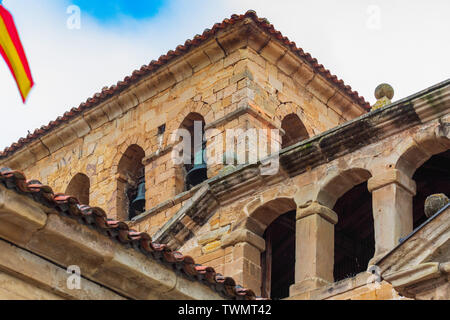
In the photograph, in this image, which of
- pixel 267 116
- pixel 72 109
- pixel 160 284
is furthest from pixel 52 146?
pixel 160 284

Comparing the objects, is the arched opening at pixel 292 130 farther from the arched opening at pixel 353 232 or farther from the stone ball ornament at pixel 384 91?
the stone ball ornament at pixel 384 91

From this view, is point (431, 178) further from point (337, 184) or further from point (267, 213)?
point (267, 213)

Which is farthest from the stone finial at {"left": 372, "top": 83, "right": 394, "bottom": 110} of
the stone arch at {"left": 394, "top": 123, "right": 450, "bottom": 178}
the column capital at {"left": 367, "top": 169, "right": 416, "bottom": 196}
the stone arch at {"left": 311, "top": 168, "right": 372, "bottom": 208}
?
the column capital at {"left": 367, "top": 169, "right": 416, "bottom": 196}

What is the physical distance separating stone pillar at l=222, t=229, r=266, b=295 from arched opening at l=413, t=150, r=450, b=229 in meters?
2.06

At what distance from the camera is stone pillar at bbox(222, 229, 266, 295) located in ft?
47.9

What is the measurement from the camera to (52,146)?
22.6 meters

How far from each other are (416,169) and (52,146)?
32.2 feet

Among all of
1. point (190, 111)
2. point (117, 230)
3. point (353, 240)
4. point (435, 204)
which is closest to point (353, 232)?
point (353, 240)

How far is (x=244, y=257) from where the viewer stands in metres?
14.7

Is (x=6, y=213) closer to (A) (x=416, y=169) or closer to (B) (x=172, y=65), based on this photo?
(A) (x=416, y=169)

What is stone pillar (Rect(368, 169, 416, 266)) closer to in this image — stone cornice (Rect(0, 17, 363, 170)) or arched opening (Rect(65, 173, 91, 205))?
stone cornice (Rect(0, 17, 363, 170))

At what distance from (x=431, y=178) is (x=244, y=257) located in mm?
2501

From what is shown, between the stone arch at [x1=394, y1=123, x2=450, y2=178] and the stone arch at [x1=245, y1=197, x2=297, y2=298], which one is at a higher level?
the stone arch at [x1=394, y1=123, x2=450, y2=178]

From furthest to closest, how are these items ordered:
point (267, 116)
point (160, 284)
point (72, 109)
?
point (72, 109)
point (267, 116)
point (160, 284)
